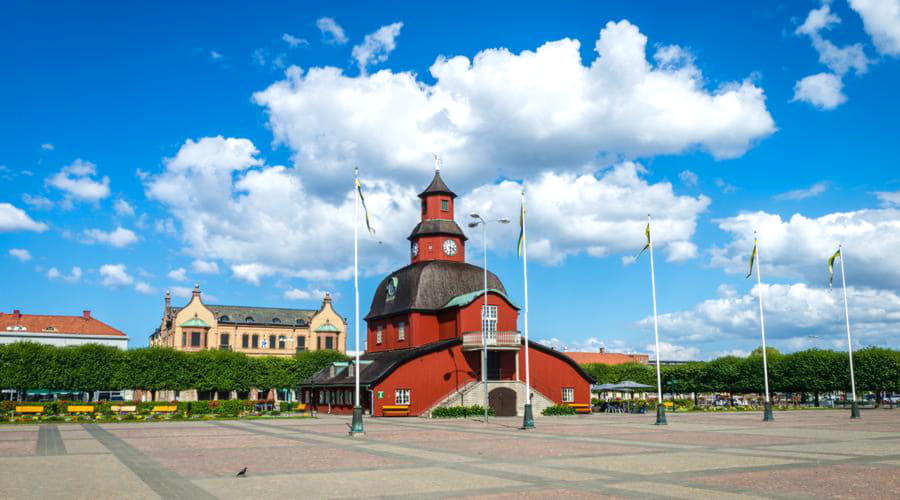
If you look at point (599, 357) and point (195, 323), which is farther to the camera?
point (599, 357)

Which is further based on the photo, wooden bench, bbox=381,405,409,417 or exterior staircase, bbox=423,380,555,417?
exterior staircase, bbox=423,380,555,417

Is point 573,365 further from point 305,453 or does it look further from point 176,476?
point 176,476

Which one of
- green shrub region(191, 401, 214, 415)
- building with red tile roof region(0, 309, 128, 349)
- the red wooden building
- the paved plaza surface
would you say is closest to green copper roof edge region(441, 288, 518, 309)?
the red wooden building

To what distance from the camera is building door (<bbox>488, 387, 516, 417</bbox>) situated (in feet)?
180

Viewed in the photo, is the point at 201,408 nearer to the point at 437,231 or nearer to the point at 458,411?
the point at 458,411

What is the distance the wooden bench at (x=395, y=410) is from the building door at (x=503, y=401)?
632 cm

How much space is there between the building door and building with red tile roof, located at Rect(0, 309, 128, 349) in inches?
2425

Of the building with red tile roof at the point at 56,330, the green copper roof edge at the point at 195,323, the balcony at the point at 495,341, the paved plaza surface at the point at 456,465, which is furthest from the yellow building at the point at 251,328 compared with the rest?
the paved plaza surface at the point at 456,465

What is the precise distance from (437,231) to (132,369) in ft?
109

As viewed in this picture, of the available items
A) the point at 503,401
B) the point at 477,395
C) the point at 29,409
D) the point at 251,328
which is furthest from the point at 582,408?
the point at 251,328

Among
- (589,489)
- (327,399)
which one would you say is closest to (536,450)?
(589,489)

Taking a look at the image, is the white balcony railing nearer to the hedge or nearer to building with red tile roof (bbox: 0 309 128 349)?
the hedge

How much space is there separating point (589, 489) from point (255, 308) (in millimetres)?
94154

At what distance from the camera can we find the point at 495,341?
54.8 metres
